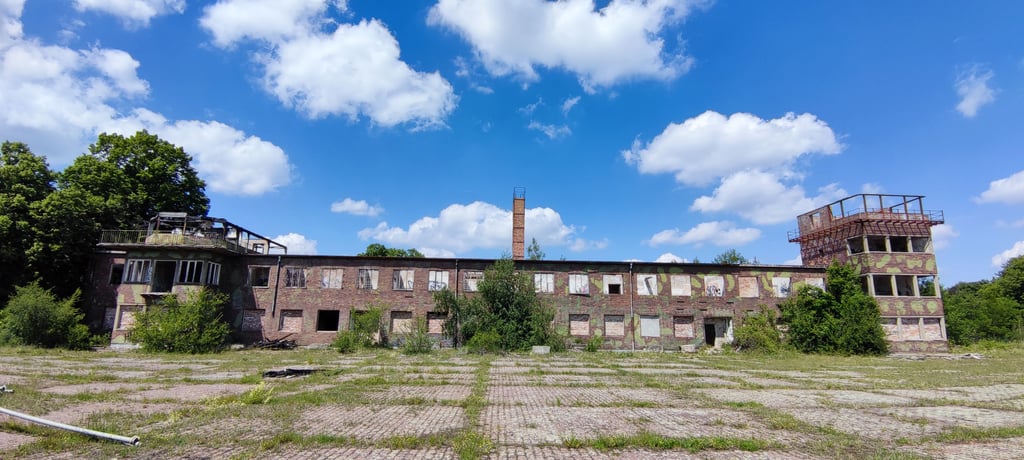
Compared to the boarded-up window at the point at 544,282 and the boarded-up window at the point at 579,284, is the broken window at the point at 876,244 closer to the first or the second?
the boarded-up window at the point at 579,284

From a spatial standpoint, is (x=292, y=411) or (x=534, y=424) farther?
(x=292, y=411)

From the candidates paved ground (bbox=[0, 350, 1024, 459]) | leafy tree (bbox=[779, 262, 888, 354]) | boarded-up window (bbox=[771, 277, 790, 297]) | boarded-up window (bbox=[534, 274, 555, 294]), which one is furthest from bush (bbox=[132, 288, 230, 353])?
boarded-up window (bbox=[771, 277, 790, 297])

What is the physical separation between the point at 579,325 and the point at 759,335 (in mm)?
10706

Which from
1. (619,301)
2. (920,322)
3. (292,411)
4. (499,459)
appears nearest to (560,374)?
(292,411)

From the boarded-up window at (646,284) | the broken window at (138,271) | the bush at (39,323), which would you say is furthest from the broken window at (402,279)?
the bush at (39,323)

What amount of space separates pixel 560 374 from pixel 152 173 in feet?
111

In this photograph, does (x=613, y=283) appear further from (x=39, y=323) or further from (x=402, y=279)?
(x=39, y=323)

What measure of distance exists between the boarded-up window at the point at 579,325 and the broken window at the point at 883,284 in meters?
19.8

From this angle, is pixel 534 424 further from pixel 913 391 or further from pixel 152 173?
pixel 152 173

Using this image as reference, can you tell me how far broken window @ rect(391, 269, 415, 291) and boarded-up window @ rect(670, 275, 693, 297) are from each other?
17068 mm

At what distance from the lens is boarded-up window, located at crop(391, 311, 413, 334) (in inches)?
1173

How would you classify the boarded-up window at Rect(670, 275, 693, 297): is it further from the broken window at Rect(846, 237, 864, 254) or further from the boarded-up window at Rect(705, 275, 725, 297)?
the broken window at Rect(846, 237, 864, 254)

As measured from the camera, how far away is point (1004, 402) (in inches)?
418

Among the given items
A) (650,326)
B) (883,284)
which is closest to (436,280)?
(650,326)
